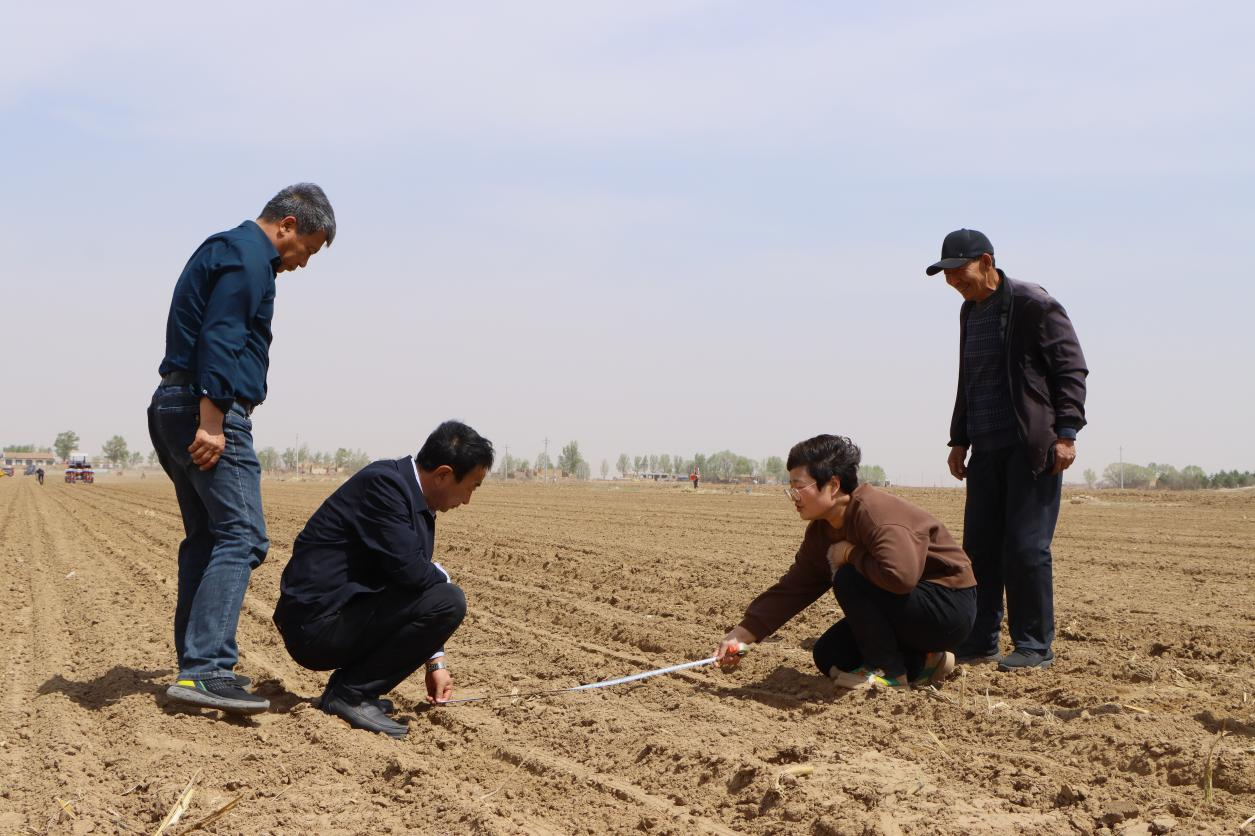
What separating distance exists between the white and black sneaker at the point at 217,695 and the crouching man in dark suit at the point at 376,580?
0.75ft

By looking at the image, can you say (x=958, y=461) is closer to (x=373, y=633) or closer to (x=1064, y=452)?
(x=1064, y=452)

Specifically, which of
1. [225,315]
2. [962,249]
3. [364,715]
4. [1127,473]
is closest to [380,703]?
[364,715]

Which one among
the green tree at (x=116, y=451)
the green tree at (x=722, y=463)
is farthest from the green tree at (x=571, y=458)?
the green tree at (x=116, y=451)

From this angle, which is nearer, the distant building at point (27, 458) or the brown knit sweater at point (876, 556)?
the brown knit sweater at point (876, 556)

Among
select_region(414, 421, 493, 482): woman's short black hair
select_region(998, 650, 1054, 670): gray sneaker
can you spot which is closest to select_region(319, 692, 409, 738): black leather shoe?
select_region(414, 421, 493, 482): woman's short black hair

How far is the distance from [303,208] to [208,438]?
982mm

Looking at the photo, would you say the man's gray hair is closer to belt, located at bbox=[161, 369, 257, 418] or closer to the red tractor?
belt, located at bbox=[161, 369, 257, 418]

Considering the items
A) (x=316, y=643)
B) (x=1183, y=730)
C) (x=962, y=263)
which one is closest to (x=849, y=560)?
(x=1183, y=730)

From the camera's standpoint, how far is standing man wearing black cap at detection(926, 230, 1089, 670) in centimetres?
493

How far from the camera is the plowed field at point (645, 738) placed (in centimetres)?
291

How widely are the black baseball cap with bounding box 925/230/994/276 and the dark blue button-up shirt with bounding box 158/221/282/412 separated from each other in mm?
3057

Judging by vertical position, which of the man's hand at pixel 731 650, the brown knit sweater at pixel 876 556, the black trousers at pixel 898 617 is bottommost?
the man's hand at pixel 731 650

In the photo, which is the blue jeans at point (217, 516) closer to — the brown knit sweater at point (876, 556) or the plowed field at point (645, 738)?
the plowed field at point (645, 738)

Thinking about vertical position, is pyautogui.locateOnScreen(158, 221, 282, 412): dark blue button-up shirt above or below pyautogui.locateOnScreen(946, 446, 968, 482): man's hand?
above
